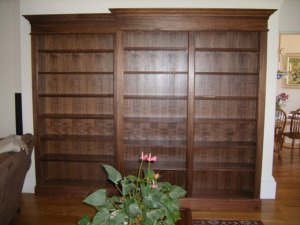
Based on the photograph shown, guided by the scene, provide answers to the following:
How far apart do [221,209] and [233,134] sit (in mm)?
896

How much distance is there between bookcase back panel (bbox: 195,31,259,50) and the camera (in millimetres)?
3469

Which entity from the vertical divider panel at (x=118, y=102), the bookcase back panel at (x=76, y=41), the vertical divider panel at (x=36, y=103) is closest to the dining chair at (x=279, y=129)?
the vertical divider panel at (x=118, y=102)

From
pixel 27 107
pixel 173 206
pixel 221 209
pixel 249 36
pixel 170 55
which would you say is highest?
pixel 249 36

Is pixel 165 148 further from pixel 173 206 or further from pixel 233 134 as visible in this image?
pixel 173 206

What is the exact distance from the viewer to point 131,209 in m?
1.37

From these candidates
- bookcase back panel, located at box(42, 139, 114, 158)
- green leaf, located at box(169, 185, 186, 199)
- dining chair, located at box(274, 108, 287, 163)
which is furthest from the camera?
dining chair, located at box(274, 108, 287, 163)

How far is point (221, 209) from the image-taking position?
3318 mm

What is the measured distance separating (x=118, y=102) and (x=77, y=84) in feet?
2.18

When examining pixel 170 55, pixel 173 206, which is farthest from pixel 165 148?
pixel 173 206

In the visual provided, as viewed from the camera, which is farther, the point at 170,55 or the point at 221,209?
the point at 170,55

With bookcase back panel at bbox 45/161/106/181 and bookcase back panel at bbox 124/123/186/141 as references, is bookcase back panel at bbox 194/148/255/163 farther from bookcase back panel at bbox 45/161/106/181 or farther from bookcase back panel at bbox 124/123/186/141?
bookcase back panel at bbox 45/161/106/181

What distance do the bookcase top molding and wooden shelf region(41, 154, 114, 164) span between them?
4.85 feet

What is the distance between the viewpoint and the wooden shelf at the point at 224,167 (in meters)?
3.40

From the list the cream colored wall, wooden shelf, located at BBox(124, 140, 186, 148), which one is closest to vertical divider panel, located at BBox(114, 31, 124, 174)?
wooden shelf, located at BBox(124, 140, 186, 148)
